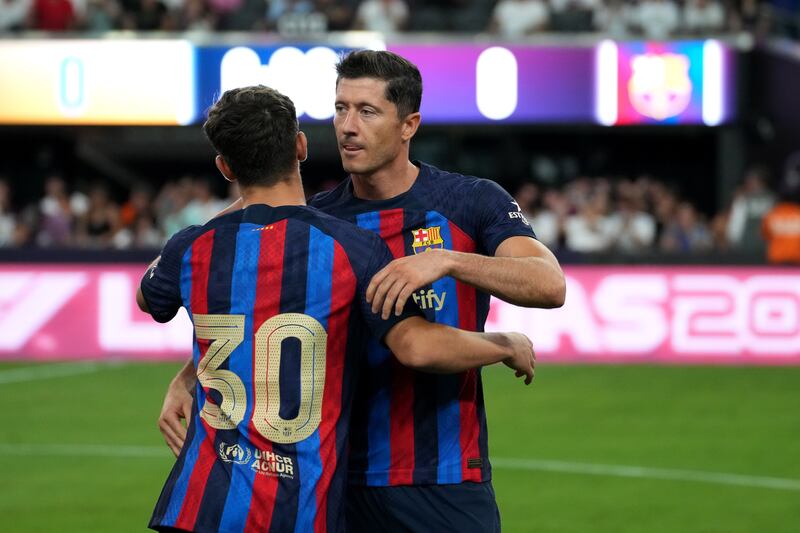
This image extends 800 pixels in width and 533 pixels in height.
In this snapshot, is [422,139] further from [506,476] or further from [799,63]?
[506,476]

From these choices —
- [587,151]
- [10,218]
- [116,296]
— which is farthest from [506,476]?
[587,151]

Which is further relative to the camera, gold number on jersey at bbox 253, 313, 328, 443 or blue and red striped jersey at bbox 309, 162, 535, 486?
blue and red striped jersey at bbox 309, 162, 535, 486

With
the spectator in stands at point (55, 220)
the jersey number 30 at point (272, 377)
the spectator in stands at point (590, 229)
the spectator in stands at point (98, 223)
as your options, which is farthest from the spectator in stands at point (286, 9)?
the jersey number 30 at point (272, 377)

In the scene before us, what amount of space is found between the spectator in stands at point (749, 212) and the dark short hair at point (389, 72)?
12987 mm

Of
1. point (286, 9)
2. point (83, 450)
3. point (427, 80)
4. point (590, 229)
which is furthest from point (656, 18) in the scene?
point (83, 450)

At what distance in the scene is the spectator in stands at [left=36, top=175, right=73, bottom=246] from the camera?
17203 millimetres

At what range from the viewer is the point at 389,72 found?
3854 millimetres

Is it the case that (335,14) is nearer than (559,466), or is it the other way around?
(559,466)

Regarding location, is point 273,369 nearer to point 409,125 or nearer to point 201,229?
point 201,229

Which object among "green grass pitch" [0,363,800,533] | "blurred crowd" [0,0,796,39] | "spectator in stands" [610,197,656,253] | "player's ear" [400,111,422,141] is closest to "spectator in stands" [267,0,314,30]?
"blurred crowd" [0,0,796,39]

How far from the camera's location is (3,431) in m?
10.3

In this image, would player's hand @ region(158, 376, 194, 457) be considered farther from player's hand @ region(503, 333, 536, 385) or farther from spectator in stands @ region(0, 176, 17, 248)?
spectator in stands @ region(0, 176, 17, 248)

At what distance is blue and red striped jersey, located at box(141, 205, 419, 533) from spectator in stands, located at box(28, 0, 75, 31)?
16.5 metres

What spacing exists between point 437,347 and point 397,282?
0.75 ft
